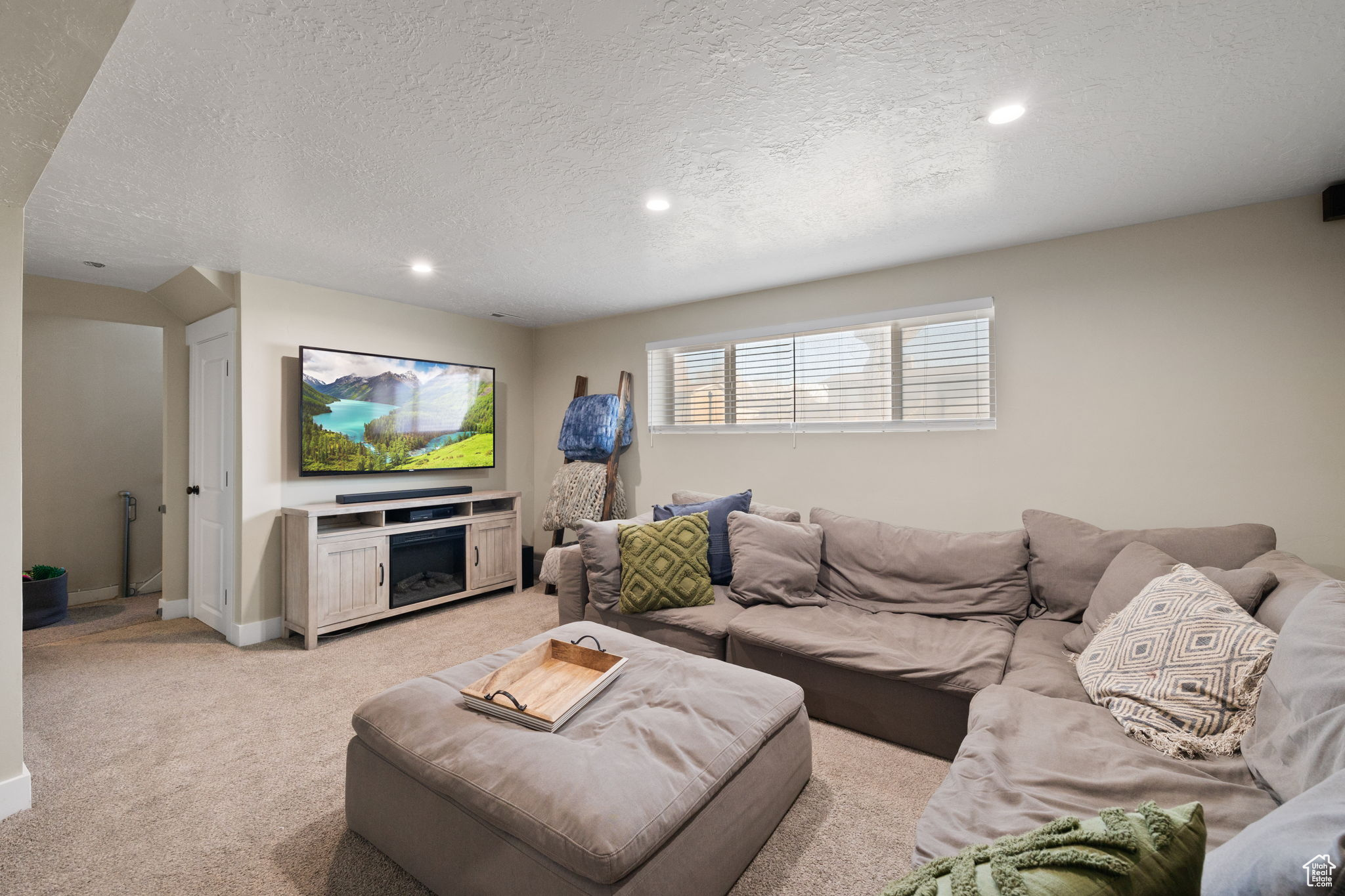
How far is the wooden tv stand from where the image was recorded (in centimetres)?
349

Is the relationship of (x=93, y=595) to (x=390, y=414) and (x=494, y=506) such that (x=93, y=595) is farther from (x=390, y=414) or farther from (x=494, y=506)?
(x=494, y=506)

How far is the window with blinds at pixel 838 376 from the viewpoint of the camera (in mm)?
3297

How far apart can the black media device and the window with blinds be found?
171cm

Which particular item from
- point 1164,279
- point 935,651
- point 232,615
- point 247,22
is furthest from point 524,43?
point 232,615

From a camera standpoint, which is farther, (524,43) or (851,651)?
(851,651)

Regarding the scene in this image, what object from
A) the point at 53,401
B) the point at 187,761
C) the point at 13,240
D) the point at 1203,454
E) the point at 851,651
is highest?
the point at 13,240

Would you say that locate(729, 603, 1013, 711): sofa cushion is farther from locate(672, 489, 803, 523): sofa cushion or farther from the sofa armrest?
the sofa armrest

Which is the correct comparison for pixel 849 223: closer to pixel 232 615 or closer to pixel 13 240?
pixel 13 240

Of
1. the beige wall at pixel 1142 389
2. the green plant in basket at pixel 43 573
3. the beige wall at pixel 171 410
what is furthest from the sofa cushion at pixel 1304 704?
the green plant in basket at pixel 43 573

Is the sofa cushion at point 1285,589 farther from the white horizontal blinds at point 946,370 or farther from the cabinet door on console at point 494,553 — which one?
the cabinet door on console at point 494,553

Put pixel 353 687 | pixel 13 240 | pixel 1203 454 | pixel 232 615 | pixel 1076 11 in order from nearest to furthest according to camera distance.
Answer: pixel 1076 11 → pixel 13 240 → pixel 1203 454 → pixel 353 687 → pixel 232 615

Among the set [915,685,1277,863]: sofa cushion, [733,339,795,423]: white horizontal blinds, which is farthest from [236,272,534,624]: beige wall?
[915,685,1277,863]: sofa cushion

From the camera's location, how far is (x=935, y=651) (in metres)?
2.32

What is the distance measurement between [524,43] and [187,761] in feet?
9.39
